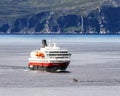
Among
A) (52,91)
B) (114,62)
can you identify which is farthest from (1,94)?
(114,62)

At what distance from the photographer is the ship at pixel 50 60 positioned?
152 metres

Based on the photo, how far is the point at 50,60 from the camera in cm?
15250

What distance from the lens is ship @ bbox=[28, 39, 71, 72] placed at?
15195cm

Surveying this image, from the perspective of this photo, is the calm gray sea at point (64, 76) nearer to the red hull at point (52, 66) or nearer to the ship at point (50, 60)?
the red hull at point (52, 66)

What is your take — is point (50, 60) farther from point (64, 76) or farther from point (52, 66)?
point (64, 76)

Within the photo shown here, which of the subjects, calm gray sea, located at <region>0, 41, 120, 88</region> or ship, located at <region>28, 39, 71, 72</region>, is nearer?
calm gray sea, located at <region>0, 41, 120, 88</region>

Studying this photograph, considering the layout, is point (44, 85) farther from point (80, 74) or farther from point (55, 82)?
point (80, 74)

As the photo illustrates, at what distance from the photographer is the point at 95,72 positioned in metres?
152

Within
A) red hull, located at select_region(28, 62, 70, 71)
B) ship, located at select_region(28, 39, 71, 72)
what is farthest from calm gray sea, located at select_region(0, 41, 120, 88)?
ship, located at select_region(28, 39, 71, 72)

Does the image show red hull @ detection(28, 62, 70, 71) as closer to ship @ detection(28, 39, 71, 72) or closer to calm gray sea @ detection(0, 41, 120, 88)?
ship @ detection(28, 39, 71, 72)

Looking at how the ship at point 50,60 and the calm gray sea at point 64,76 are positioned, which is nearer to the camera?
the calm gray sea at point 64,76

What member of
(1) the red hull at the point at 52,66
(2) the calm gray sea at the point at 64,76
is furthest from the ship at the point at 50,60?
(2) the calm gray sea at the point at 64,76

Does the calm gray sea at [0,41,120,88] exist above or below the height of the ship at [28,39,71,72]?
below

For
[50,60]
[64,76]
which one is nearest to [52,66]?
[50,60]
